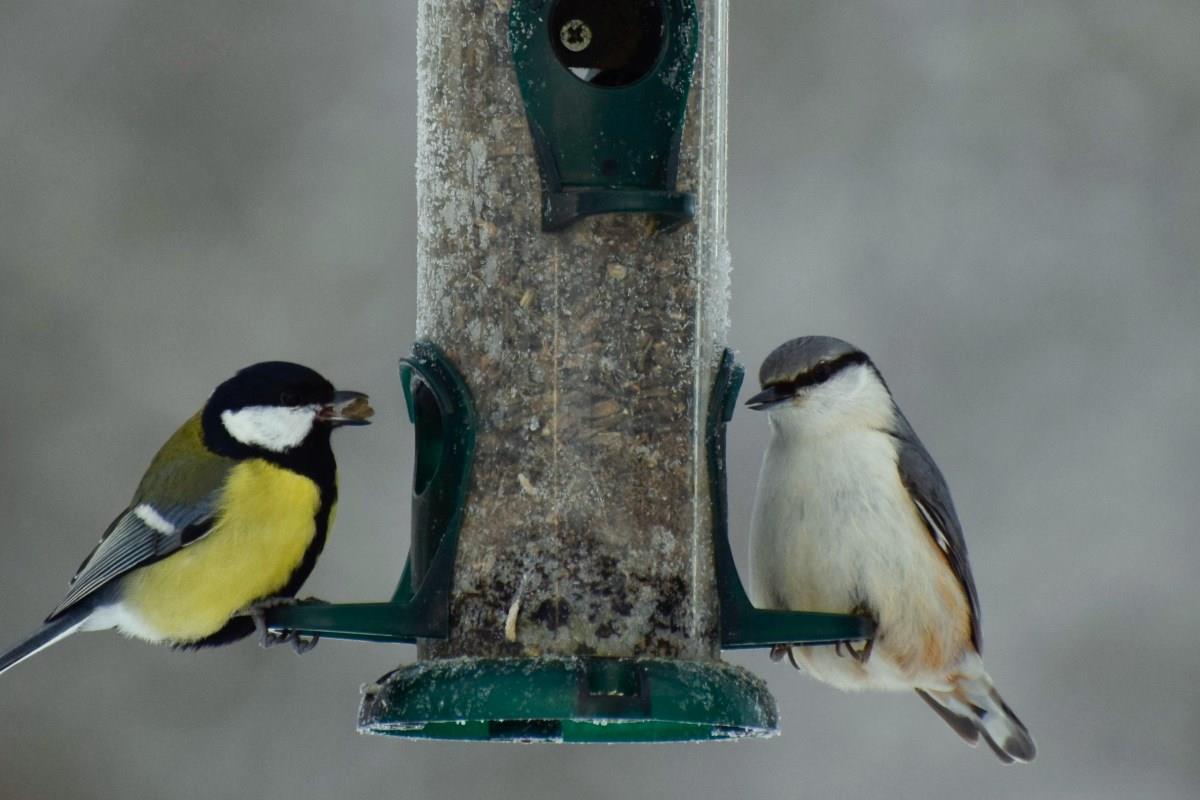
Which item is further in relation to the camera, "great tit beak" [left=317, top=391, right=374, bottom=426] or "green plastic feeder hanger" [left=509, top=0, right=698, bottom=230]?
"great tit beak" [left=317, top=391, right=374, bottom=426]

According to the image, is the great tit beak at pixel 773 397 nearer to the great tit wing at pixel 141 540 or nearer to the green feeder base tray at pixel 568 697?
the green feeder base tray at pixel 568 697

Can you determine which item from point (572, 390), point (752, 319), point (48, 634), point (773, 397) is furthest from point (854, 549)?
point (752, 319)

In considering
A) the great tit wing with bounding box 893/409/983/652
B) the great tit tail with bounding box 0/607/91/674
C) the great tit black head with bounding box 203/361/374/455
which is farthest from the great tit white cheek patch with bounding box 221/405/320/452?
the great tit wing with bounding box 893/409/983/652

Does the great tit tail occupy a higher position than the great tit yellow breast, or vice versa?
the great tit yellow breast

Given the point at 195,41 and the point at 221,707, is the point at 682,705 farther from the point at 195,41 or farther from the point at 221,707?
the point at 195,41

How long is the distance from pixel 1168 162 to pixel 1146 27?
0.80 meters

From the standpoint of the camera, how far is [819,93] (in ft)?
33.7

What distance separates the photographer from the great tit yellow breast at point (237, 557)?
536cm

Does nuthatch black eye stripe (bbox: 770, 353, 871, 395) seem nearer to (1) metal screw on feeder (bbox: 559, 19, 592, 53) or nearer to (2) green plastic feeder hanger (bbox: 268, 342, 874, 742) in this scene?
(2) green plastic feeder hanger (bbox: 268, 342, 874, 742)

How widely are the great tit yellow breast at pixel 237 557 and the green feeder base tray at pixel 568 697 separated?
2.10 feet

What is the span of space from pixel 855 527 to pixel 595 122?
4.71 ft

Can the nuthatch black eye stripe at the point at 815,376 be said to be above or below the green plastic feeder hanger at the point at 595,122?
below

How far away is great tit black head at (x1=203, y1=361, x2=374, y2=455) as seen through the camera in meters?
5.46

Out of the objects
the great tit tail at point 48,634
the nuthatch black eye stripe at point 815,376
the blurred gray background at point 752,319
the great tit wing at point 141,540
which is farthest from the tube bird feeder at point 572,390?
the blurred gray background at point 752,319
